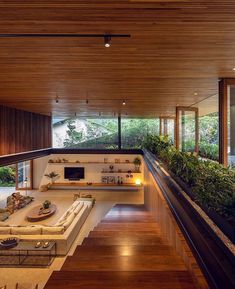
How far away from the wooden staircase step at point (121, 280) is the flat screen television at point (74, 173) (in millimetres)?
10573

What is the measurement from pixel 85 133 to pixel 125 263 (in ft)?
36.3

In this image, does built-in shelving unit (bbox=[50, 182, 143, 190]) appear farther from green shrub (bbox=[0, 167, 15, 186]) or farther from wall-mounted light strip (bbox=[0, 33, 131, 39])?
wall-mounted light strip (bbox=[0, 33, 131, 39])

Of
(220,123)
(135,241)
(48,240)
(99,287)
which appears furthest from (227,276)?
(48,240)

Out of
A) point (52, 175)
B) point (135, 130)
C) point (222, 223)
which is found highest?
point (135, 130)

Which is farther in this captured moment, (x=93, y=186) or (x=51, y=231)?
(x=93, y=186)

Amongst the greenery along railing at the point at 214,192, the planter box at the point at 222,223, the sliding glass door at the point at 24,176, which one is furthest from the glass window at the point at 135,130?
the planter box at the point at 222,223

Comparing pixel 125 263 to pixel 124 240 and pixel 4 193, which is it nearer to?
pixel 124 240

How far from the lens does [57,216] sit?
1005cm

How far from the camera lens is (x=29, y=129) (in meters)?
10.7

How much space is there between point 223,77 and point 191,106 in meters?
4.21

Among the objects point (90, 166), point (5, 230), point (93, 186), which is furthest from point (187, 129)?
point (5, 230)

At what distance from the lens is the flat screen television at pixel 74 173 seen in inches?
530

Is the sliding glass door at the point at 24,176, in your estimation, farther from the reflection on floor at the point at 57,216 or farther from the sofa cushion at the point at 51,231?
the sofa cushion at the point at 51,231

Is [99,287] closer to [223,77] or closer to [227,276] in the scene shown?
[227,276]
